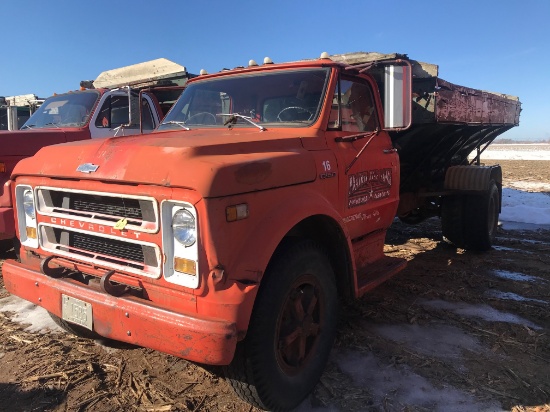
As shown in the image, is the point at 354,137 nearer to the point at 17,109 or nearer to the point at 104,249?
the point at 104,249

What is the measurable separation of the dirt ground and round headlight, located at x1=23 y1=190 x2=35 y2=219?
1.14 meters

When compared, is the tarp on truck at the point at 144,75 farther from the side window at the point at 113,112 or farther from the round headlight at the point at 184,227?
the round headlight at the point at 184,227

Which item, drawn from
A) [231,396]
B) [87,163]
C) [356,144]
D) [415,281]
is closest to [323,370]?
[231,396]

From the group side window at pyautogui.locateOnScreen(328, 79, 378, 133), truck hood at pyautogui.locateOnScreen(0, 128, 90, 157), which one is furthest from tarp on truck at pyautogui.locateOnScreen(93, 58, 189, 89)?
side window at pyautogui.locateOnScreen(328, 79, 378, 133)

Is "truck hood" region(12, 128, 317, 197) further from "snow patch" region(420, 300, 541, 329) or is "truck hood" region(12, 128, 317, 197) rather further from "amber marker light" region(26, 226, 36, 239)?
"snow patch" region(420, 300, 541, 329)

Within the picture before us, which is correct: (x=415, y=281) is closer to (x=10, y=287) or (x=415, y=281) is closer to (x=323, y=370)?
(x=323, y=370)

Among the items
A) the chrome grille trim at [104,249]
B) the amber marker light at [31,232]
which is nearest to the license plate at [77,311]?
the chrome grille trim at [104,249]

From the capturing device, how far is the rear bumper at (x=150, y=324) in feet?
7.32

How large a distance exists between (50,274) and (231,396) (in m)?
1.45

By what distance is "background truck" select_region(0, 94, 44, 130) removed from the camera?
319 inches

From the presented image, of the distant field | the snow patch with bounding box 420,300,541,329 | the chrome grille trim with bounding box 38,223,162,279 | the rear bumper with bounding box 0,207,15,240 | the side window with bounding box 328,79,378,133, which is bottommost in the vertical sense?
the distant field

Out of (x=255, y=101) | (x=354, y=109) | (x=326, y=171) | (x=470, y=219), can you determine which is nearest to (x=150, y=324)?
(x=326, y=171)

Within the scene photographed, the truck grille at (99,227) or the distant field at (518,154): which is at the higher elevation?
the truck grille at (99,227)

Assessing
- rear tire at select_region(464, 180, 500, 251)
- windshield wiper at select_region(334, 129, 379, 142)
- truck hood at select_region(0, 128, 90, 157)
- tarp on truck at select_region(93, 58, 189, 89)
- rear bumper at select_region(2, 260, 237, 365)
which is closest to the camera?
rear bumper at select_region(2, 260, 237, 365)
